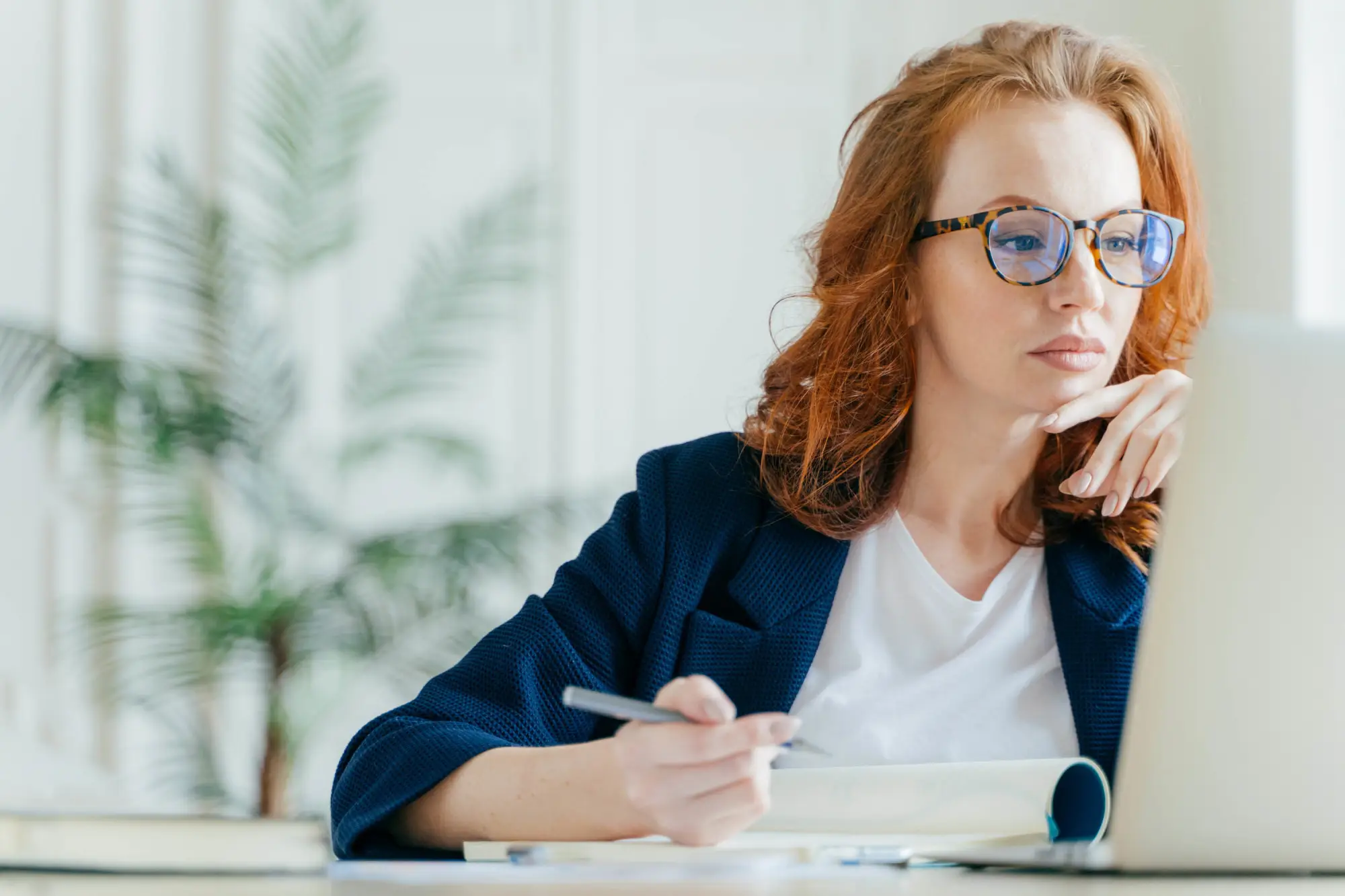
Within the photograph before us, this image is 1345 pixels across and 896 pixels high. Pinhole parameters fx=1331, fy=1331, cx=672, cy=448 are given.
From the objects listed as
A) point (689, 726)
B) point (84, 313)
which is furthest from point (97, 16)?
point (689, 726)

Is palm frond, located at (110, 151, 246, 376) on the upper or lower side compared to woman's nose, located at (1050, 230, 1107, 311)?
lower

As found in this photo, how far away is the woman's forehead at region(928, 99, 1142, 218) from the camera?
4.52 feet

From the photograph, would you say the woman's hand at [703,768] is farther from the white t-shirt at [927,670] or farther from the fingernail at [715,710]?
the white t-shirt at [927,670]

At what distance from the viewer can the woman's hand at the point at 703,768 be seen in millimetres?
815

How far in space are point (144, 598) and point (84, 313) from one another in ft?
2.47

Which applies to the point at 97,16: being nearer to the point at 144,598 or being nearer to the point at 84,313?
the point at 84,313

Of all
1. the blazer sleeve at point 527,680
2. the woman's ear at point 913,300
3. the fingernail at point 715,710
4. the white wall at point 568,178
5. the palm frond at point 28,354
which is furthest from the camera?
the white wall at point 568,178

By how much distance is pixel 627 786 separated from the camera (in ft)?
2.90

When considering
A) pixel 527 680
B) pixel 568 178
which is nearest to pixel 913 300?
pixel 527 680

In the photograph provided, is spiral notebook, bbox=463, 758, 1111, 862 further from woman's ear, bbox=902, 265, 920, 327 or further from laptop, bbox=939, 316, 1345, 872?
woman's ear, bbox=902, 265, 920, 327

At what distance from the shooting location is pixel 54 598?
339 centimetres

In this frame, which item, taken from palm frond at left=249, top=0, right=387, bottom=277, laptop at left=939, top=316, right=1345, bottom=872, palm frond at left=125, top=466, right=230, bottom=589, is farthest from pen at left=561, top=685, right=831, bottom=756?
palm frond at left=249, top=0, right=387, bottom=277

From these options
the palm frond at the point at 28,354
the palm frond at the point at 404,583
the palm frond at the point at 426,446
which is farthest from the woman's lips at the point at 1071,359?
the palm frond at the point at 28,354

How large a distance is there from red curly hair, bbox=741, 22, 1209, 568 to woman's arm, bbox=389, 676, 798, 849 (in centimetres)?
50
